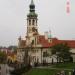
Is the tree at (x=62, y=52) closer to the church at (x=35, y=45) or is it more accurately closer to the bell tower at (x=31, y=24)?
the church at (x=35, y=45)

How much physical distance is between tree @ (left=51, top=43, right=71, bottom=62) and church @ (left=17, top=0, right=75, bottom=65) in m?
5.31

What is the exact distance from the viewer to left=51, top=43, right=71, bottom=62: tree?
97.6 meters

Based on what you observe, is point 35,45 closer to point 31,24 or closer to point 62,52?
point 31,24

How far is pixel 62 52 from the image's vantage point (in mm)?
97375

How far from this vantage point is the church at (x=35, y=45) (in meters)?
110

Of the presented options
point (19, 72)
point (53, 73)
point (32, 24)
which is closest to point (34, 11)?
point (32, 24)

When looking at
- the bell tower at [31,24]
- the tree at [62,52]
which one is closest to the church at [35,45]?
the bell tower at [31,24]

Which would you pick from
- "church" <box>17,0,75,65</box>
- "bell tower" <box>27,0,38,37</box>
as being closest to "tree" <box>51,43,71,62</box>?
"church" <box>17,0,75,65</box>

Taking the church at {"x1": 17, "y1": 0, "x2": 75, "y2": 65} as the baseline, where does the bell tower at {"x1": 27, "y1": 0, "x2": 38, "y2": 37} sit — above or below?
above

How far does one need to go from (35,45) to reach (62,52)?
661 inches

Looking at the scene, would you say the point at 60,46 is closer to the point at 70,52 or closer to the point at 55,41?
the point at 70,52

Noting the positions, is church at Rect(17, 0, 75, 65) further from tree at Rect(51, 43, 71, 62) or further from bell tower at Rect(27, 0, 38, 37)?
tree at Rect(51, 43, 71, 62)

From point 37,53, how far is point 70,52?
1042 cm

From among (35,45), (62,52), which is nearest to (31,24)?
(35,45)
